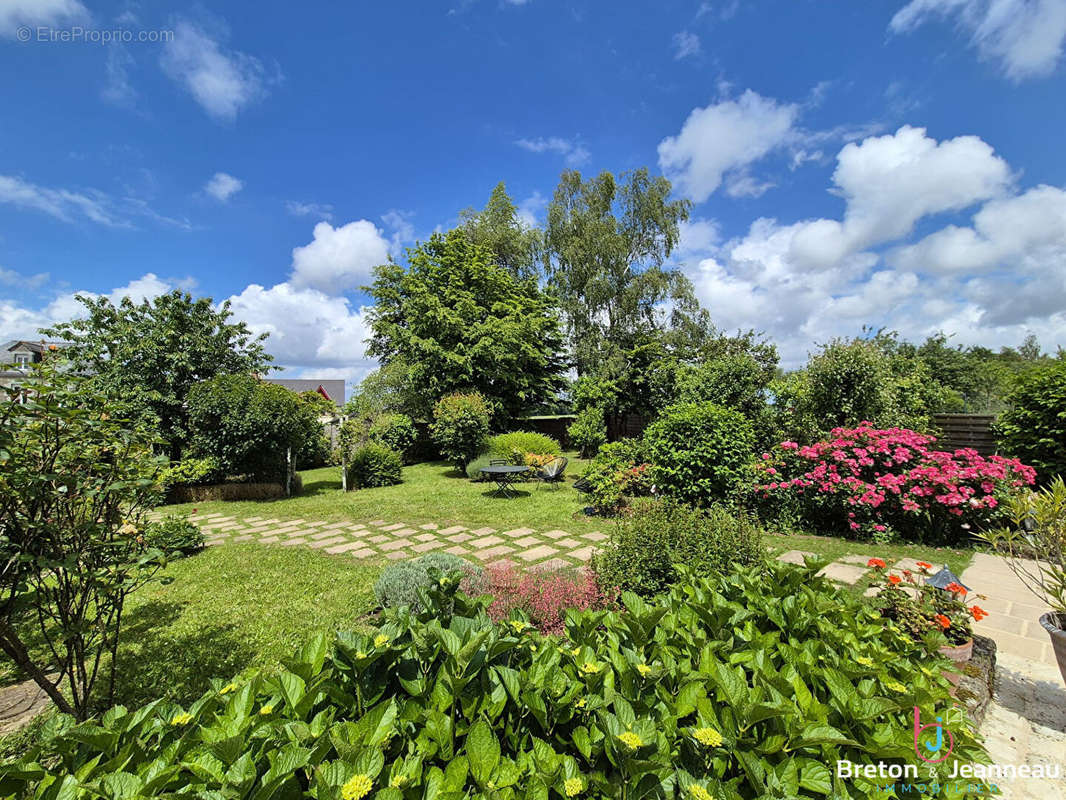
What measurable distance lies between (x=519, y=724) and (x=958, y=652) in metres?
2.83

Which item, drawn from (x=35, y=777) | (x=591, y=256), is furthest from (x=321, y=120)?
(x=591, y=256)

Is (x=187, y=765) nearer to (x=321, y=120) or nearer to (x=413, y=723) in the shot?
(x=413, y=723)

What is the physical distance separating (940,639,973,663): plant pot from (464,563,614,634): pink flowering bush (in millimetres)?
1946

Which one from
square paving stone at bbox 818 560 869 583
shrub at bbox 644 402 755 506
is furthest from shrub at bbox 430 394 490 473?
square paving stone at bbox 818 560 869 583

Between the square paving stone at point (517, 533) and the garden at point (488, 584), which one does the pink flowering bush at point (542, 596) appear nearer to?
the garden at point (488, 584)

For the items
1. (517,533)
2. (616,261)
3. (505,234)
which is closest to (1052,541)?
(517,533)

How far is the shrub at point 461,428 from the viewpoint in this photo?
42.6 ft

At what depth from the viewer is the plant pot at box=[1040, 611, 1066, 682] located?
2273 millimetres

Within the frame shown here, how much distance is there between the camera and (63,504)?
73.5 inches

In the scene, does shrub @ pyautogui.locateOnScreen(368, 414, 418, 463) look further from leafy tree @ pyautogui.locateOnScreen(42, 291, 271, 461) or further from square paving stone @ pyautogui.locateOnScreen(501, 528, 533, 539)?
square paving stone @ pyautogui.locateOnScreen(501, 528, 533, 539)

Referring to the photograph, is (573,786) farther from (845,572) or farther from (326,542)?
(326,542)

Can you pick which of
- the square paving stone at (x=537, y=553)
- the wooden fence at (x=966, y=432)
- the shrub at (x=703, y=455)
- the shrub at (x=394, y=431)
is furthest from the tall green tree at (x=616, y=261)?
the square paving stone at (x=537, y=553)

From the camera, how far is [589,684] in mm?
1213

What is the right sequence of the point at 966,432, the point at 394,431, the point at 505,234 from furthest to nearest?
1. the point at 505,234
2. the point at 394,431
3. the point at 966,432
